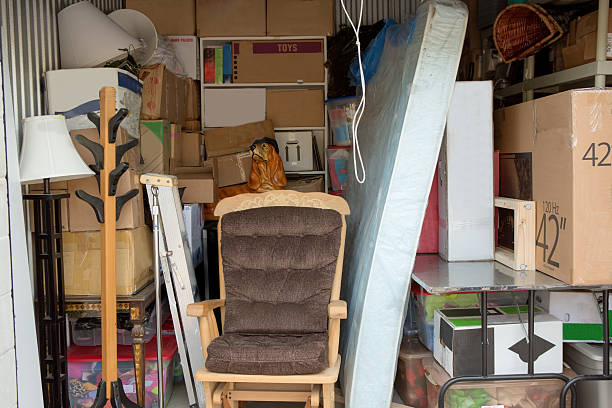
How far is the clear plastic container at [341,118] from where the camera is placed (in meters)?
4.56

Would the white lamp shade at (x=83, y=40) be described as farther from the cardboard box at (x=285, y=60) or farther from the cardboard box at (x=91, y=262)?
the cardboard box at (x=285, y=60)

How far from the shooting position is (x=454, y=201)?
266 cm

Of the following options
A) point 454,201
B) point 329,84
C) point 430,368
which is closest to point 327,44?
point 329,84

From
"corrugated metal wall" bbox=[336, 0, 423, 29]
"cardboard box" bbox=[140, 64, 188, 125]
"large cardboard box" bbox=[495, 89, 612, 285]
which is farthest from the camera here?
"corrugated metal wall" bbox=[336, 0, 423, 29]

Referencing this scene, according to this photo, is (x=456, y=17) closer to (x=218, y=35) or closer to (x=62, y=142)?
(x=62, y=142)

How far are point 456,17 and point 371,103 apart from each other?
47.5 inches

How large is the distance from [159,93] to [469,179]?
2272mm

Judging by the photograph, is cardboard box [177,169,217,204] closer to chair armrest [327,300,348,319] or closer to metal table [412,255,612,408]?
chair armrest [327,300,348,319]

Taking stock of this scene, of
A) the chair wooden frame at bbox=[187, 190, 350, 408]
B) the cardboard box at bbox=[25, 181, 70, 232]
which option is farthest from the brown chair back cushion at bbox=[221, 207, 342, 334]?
the cardboard box at bbox=[25, 181, 70, 232]

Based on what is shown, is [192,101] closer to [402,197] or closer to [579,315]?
[402,197]

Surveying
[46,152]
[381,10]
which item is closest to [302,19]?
[381,10]

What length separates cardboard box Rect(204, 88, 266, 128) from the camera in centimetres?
496

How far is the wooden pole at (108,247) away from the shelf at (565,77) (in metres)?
2.18

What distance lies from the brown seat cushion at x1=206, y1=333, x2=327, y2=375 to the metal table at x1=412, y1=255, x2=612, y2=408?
0.53 m
